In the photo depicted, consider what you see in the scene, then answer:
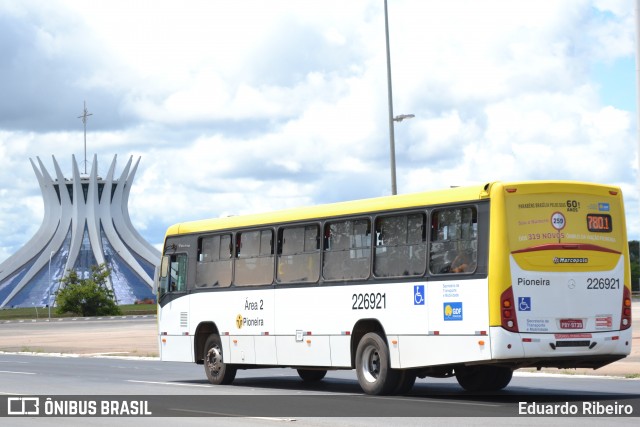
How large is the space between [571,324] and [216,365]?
7917 millimetres

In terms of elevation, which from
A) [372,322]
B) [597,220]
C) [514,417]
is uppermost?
[597,220]

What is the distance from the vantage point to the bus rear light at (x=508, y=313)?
17.1 meters

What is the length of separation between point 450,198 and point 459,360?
92.2 inches

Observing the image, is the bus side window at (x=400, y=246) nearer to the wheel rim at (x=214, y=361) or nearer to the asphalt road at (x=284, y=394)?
the asphalt road at (x=284, y=394)

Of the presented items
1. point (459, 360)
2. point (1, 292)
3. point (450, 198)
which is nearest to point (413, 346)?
point (459, 360)

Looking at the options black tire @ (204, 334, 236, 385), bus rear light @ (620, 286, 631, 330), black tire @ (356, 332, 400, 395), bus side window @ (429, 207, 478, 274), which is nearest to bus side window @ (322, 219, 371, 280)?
black tire @ (356, 332, 400, 395)

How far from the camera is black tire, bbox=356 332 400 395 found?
1892 cm

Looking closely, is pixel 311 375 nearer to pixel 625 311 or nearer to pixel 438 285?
pixel 438 285

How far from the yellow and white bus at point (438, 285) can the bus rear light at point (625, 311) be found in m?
0.03

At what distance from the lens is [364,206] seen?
19.9m

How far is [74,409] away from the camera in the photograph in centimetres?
1733

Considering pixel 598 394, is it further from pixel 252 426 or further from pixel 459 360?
pixel 252 426

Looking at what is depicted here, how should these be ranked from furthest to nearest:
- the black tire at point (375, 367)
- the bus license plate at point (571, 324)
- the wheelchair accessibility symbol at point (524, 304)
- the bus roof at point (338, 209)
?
the black tire at point (375, 367), the bus roof at point (338, 209), the bus license plate at point (571, 324), the wheelchair accessibility symbol at point (524, 304)

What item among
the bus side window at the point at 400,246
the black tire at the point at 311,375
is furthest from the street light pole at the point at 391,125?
the bus side window at the point at 400,246
